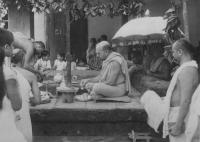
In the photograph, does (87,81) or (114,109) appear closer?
(114,109)

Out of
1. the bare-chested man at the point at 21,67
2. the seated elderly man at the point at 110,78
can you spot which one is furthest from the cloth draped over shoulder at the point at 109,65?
the bare-chested man at the point at 21,67

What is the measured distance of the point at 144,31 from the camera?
30.3 ft

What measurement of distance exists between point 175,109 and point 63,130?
2253 mm

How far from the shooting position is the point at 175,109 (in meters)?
4.56

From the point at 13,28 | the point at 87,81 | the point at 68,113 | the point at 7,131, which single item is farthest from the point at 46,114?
the point at 13,28

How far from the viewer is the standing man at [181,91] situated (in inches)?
168

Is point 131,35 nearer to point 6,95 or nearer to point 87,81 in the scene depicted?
point 87,81

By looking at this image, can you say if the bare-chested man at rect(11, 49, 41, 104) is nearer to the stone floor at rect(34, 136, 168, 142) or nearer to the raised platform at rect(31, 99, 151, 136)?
the raised platform at rect(31, 99, 151, 136)

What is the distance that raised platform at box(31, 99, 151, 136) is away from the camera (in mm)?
6145

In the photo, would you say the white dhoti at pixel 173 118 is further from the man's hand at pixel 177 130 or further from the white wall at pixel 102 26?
the white wall at pixel 102 26

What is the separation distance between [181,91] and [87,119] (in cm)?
220

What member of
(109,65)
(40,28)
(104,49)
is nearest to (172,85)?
(109,65)

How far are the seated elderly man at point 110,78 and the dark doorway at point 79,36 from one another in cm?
1126

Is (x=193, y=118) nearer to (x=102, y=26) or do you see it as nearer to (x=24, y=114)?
(x=24, y=114)
